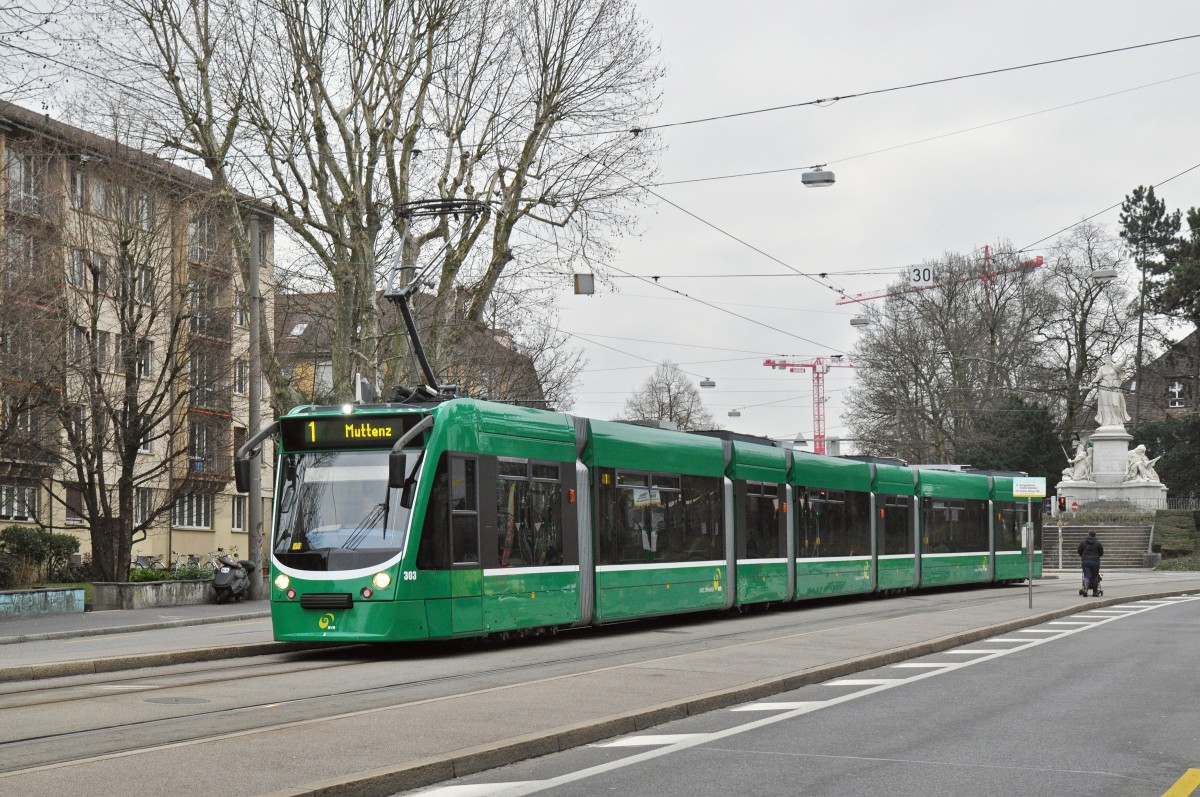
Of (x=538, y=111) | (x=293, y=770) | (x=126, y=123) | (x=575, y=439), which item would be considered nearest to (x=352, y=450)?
(x=575, y=439)

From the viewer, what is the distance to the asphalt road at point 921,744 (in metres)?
8.62

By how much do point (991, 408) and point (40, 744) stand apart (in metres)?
63.1

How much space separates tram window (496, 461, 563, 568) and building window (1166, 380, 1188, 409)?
6641cm

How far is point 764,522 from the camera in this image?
2569cm

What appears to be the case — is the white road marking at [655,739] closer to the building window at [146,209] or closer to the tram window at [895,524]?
the tram window at [895,524]

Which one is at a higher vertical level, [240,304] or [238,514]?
[240,304]

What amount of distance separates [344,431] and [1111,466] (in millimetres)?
57687

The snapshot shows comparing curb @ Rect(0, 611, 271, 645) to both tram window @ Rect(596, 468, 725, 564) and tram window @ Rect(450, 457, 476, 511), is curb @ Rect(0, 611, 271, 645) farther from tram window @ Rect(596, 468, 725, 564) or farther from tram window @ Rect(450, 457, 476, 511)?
tram window @ Rect(596, 468, 725, 564)

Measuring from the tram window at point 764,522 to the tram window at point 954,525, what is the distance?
8.30 meters

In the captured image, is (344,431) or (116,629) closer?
(344,431)

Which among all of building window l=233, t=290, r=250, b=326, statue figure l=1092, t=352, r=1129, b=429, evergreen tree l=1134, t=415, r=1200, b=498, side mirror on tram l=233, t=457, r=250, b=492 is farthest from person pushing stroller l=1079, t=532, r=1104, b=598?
evergreen tree l=1134, t=415, r=1200, b=498

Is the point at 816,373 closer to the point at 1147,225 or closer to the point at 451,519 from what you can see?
the point at 1147,225

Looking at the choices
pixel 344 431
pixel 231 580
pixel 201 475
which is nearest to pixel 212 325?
pixel 201 475

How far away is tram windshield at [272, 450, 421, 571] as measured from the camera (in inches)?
655
